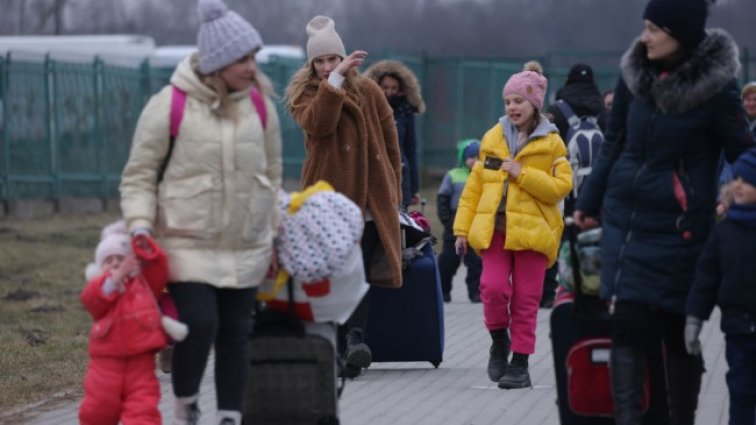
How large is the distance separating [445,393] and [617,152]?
2563 mm

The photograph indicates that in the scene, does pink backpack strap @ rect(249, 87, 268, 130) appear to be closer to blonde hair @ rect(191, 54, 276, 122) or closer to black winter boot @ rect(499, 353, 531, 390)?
blonde hair @ rect(191, 54, 276, 122)

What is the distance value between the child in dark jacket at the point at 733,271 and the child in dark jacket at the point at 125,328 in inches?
70.2

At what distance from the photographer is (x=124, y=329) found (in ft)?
19.4

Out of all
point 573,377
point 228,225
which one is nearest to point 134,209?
point 228,225

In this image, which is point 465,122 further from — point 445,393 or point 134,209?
point 134,209

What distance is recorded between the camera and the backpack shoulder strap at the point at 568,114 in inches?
426

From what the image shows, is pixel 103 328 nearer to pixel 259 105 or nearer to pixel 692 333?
pixel 259 105

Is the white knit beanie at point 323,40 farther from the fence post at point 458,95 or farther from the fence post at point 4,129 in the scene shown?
the fence post at point 458,95

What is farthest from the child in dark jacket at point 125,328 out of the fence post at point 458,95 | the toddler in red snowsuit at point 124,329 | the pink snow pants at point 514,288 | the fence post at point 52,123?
the fence post at point 458,95

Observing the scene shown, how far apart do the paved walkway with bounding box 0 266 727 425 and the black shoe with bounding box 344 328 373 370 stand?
153mm

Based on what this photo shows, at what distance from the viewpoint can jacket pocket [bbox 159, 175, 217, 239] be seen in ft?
19.4

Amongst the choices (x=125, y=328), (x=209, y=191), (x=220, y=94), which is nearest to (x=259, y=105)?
(x=220, y=94)

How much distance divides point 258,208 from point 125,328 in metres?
0.63

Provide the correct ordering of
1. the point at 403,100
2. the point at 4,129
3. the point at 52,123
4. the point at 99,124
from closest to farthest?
1. the point at 403,100
2. the point at 4,129
3. the point at 52,123
4. the point at 99,124
